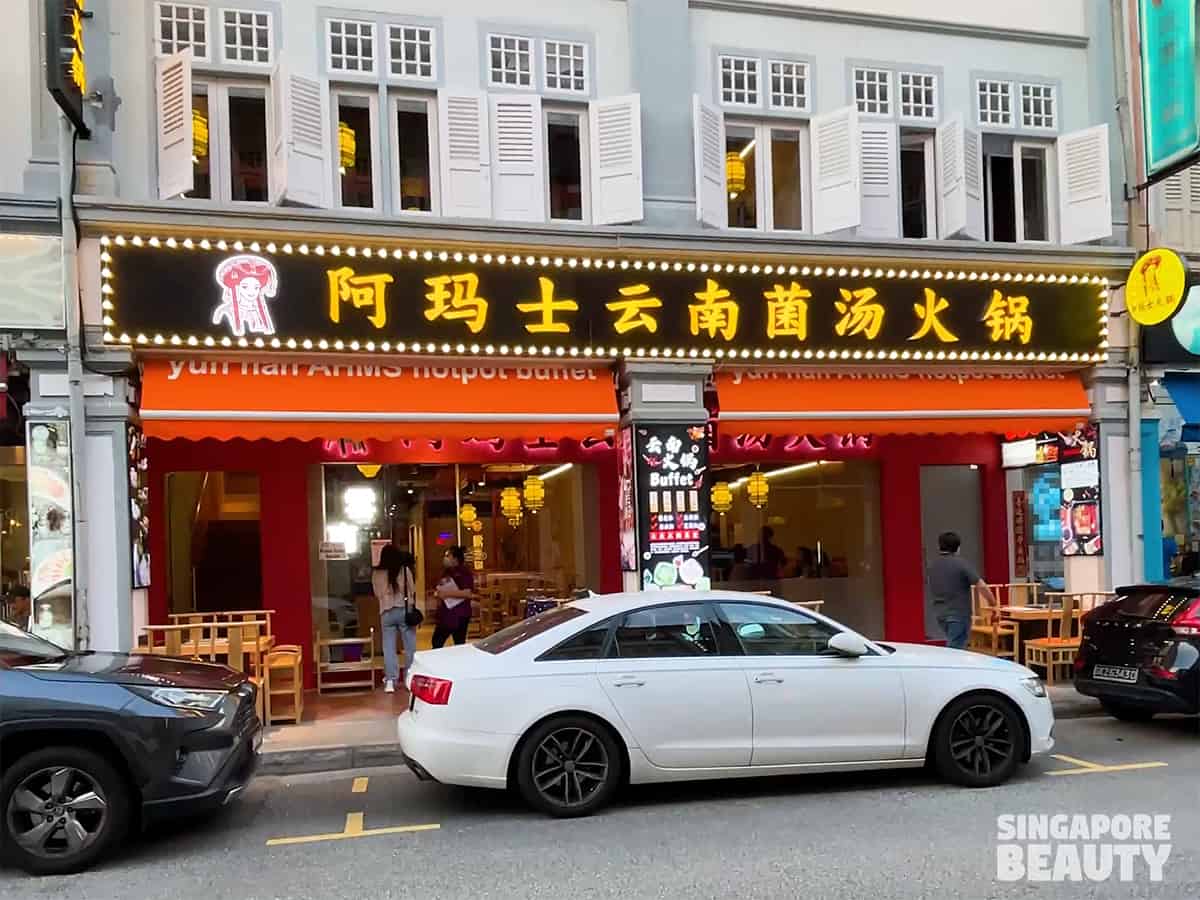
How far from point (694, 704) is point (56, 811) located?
373 centimetres

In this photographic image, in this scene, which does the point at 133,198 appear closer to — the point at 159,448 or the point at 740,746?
the point at 159,448

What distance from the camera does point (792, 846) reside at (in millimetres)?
5949

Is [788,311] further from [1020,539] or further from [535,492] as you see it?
[1020,539]

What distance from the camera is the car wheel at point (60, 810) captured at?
570 cm

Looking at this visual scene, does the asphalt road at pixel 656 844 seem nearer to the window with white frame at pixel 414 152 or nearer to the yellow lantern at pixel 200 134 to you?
the window with white frame at pixel 414 152

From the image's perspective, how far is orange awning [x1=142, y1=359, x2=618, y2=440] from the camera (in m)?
9.62

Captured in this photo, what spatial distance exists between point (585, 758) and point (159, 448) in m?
7.08

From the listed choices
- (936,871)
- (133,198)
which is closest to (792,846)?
(936,871)

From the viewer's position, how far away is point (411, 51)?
1065 cm

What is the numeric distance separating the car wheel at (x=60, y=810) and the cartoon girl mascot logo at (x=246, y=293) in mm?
4852

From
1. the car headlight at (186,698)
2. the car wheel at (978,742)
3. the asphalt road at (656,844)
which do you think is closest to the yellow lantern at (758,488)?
the asphalt road at (656,844)

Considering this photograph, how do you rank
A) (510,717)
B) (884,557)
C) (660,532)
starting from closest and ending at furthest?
(510,717)
(660,532)
(884,557)

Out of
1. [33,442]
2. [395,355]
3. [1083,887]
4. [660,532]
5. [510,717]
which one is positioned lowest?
[1083,887]

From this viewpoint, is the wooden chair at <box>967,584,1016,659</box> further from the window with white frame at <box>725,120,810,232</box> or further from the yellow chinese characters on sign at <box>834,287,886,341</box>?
the window with white frame at <box>725,120,810,232</box>
